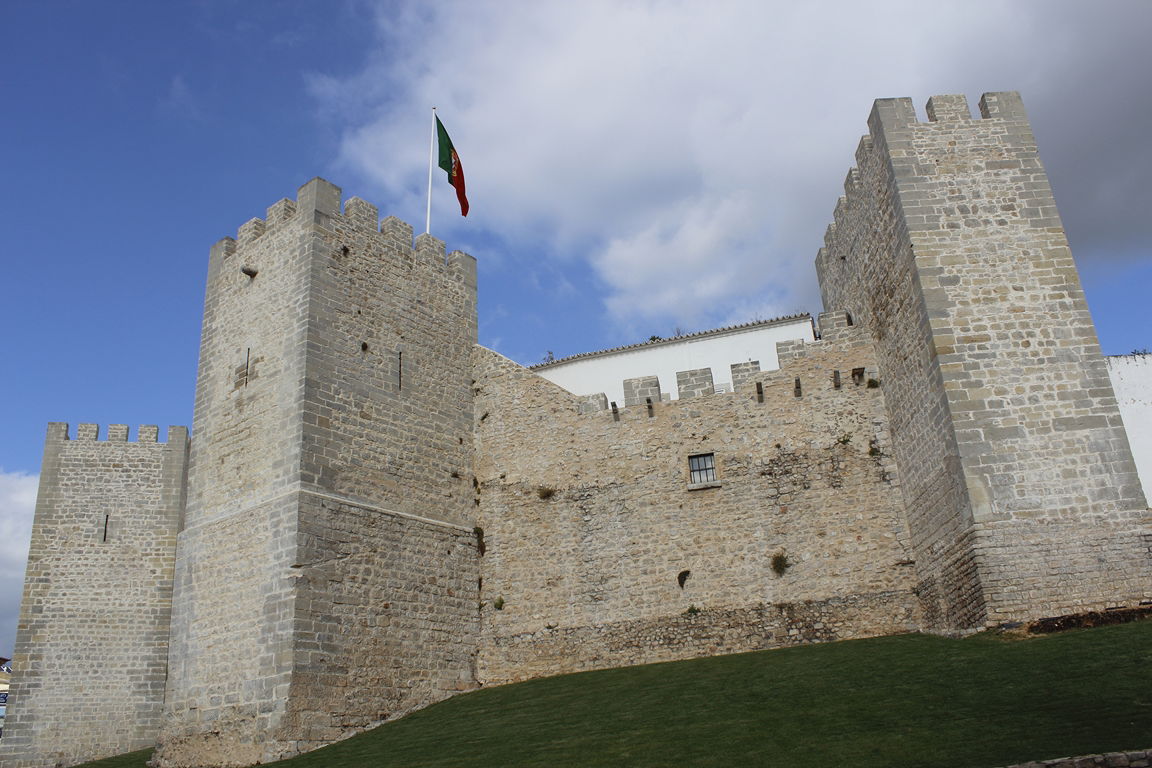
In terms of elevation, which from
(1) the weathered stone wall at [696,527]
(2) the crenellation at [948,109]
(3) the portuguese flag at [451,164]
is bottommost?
(1) the weathered stone wall at [696,527]

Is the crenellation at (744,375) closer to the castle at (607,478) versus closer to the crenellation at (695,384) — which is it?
the castle at (607,478)

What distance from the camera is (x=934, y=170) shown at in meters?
15.5

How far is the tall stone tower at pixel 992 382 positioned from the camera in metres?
12.8

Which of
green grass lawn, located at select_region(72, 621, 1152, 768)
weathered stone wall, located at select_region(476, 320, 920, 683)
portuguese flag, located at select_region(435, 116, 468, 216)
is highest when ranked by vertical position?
portuguese flag, located at select_region(435, 116, 468, 216)

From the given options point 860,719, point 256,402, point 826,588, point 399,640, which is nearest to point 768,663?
point 826,588

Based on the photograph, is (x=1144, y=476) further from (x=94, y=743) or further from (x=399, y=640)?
(x=94, y=743)

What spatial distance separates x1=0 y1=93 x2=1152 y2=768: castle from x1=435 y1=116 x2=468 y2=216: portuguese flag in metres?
2.22

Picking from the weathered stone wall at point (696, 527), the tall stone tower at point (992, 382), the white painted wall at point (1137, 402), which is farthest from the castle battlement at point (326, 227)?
the white painted wall at point (1137, 402)

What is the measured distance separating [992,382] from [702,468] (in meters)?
5.57

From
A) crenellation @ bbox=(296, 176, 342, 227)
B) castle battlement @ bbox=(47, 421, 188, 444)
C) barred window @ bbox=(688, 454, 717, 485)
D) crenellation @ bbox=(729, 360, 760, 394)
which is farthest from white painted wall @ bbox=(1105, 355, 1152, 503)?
castle battlement @ bbox=(47, 421, 188, 444)

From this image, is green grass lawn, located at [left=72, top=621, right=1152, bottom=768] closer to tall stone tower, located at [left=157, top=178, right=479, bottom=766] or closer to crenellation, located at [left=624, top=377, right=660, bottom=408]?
tall stone tower, located at [left=157, top=178, right=479, bottom=766]

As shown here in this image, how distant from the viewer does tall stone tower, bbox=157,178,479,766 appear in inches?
583

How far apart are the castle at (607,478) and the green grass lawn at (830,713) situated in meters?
1.18

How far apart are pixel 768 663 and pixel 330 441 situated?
313 inches
